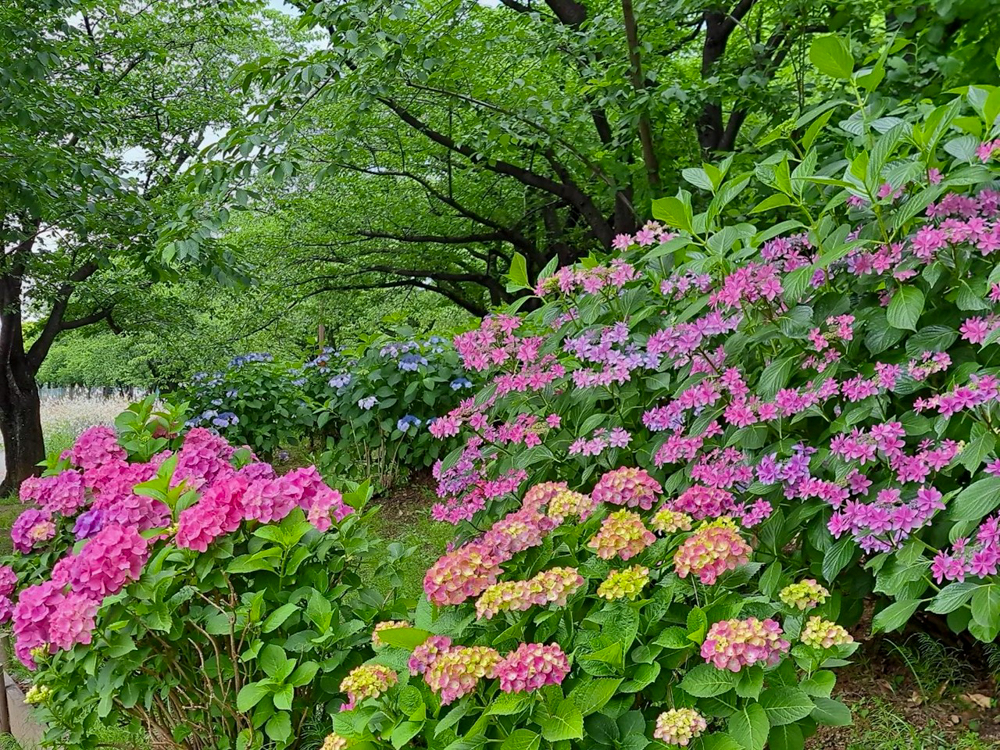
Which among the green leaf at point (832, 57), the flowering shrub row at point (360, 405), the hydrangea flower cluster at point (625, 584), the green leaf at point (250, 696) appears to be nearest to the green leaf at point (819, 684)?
the hydrangea flower cluster at point (625, 584)

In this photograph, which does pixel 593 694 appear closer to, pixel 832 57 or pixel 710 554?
pixel 710 554

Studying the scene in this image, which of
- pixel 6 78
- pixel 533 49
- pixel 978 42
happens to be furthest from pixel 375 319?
pixel 978 42

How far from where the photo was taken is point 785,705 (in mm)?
1096

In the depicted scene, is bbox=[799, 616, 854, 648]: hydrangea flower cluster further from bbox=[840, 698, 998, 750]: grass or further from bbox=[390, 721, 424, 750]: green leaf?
bbox=[840, 698, 998, 750]: grass

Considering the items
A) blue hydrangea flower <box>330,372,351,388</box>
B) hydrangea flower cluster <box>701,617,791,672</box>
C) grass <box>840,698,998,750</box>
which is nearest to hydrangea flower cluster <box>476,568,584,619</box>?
hydrangea flower cluster <box>701,617,791,672</box>

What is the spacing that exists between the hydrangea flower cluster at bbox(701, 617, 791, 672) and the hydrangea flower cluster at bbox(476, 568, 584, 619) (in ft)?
0.80

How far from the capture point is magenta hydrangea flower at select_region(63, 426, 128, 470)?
2.12 meters

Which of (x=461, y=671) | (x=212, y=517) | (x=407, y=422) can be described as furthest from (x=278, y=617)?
(x=407, y=422)

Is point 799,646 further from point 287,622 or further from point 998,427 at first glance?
point 287,622

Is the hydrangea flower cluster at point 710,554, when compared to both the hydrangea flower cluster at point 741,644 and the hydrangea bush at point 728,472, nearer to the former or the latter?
the hydrangea bush at point 728,472

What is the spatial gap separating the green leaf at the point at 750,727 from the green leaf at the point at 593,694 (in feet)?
0.60

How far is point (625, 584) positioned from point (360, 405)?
3.83 meters

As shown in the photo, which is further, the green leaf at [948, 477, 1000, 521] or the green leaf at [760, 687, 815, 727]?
the green leaf at [948, 477, 1000, 521]

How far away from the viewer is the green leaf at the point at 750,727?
1056 millimetres
